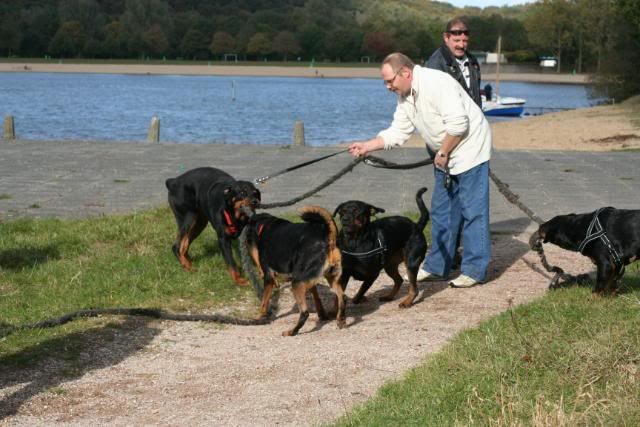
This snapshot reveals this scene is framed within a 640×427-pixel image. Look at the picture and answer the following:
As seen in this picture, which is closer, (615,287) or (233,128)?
(615,287)

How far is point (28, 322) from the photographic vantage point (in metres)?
7.30

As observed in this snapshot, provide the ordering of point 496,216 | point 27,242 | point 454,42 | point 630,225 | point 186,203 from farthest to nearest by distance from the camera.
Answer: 1. point 496,216
2. point 27,242
3. point 186,203
4. point 454,42
5. point 630,225

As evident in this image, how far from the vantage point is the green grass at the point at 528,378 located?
4895 mm

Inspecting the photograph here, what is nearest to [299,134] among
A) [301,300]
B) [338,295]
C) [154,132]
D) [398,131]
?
[154,132]

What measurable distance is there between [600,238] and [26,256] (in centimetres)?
531

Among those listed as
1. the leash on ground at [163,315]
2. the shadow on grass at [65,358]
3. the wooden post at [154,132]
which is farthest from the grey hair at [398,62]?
the wooden post at [154,132]

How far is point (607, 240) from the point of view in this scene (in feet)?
23.9

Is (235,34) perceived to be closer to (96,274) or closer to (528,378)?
(96,274)

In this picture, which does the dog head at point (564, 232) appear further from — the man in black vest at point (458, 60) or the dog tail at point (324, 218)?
the dog tail at point (324, 218)

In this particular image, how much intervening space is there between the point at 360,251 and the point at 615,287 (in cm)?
197

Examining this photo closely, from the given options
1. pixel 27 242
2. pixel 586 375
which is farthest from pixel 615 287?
pixel 27 242

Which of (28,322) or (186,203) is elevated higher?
(186,203)

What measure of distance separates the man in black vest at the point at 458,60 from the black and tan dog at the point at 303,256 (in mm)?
2004

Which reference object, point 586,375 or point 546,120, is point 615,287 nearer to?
point 586,375
